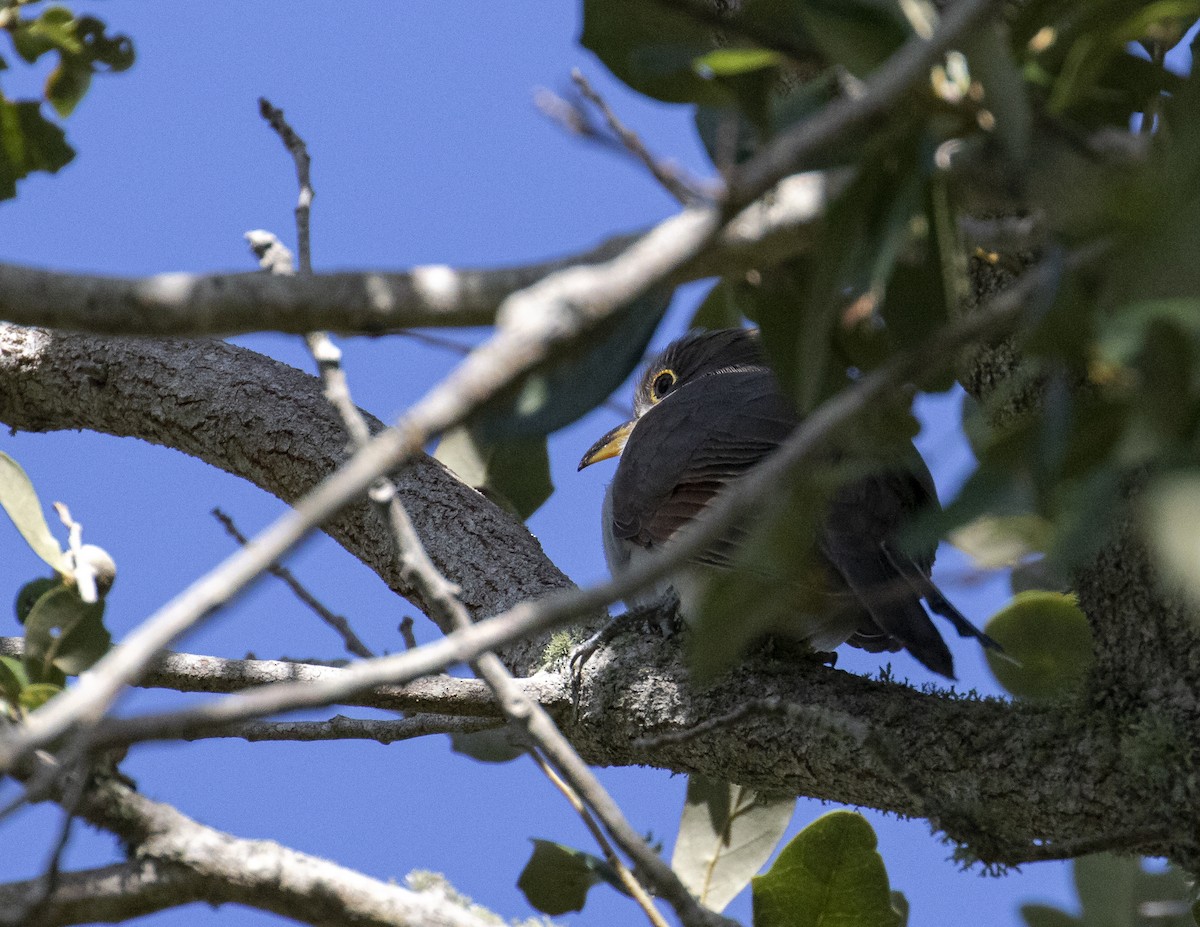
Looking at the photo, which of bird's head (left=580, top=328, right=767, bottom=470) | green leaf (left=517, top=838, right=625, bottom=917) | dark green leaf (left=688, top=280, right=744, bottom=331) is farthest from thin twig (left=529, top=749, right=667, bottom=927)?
bird's head (left=580, top=328, right=767, bottom=470)

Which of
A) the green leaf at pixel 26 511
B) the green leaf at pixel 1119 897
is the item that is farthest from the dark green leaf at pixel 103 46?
the green leaf at pixel 1119 897

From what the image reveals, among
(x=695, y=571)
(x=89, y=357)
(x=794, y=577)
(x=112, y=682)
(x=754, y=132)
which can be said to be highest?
(x=89, y=357)

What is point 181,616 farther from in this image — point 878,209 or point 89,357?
point 89,357

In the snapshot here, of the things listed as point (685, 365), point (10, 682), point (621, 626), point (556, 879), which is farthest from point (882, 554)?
point (685, 365)

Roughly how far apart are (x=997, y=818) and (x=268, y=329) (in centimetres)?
157

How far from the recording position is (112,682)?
898mm

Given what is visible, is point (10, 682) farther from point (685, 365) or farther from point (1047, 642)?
point (685, 365)

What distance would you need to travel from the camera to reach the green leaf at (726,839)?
8.31 ft

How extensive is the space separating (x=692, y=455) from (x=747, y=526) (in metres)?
0.79

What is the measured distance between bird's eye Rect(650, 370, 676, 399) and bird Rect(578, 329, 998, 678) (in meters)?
0.28

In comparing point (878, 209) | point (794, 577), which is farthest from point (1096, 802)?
point (878, 209)

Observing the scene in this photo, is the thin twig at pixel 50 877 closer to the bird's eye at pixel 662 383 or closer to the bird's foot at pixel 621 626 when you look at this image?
the bird's foot at pixel 621 626

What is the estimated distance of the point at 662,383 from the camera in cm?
518

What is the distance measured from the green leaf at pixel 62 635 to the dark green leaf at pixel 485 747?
1484mm
